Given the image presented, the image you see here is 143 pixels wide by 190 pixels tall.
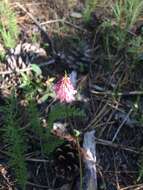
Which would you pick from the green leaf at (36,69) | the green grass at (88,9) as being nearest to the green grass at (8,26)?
the green leaf at (36,69)

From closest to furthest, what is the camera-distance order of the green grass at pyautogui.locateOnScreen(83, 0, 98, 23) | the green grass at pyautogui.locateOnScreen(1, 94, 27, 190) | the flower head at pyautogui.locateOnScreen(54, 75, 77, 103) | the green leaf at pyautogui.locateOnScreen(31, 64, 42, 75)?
the flower head at pyautogui.locateOnScreen(54, 75, 77, 103) < the green grass at pyautogui.locateOnScreen(1, 94, 27, 190) < the green leaf at pyautogui.locateOnScreen(31, 64, 42, 75) < the green grass at pyautogui.locateOnScreen(83, 0, 98, 23)

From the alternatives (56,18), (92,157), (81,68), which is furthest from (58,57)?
(92,157)

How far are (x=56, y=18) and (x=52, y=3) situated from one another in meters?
0.12

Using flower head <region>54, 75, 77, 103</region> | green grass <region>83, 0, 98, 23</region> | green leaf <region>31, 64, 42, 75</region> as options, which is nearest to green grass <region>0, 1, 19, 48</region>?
green leaf <region>31, 64, 42, 75</region>

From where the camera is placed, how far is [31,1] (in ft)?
9.33

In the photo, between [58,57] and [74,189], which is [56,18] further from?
[74,189]

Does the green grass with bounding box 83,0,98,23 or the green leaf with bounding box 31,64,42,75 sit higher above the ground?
the green grass with bounding box 83,0,98,23

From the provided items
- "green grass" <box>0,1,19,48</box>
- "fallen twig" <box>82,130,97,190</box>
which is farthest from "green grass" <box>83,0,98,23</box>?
"fallen twig" <box>82,130,97,190</box>

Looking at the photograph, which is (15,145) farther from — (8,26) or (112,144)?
(8,26)

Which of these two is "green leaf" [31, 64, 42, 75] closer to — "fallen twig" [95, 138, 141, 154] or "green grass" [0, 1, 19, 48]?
"green grass" [0, 1, 19, 48]

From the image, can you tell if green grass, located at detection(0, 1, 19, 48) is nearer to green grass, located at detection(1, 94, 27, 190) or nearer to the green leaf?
the green leaf

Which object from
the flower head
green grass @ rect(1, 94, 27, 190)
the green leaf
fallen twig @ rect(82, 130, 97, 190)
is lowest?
fallen twig @ rect(82, 130, 97, 190)

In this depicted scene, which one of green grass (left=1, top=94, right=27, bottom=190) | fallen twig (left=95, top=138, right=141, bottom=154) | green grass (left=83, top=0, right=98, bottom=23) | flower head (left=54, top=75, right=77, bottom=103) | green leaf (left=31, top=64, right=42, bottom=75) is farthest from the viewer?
green grass (left=83, top=0, right=98, bottom=23)

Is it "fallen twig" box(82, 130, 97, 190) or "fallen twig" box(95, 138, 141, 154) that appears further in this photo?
"fallen twig" box(95, 138, 141, 154)
